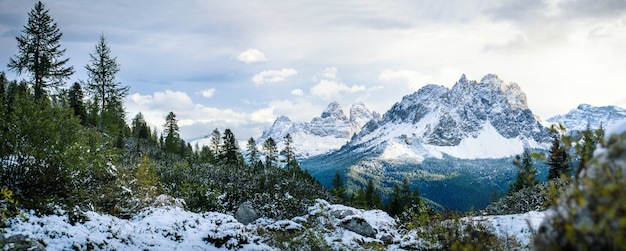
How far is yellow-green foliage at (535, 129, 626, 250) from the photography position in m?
3.59

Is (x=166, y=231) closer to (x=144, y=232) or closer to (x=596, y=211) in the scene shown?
(x=144, y=232)

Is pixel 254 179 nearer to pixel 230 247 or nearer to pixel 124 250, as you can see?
pixel 230 247

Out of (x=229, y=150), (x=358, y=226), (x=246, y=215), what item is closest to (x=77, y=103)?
(x=229, y=150)

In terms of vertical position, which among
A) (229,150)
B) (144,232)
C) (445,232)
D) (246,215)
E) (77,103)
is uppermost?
(77,103)

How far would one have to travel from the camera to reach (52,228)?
1352cm

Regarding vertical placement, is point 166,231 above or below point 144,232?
below

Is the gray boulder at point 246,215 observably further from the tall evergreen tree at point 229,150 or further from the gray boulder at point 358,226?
the tall evergreen tree at point 229,150

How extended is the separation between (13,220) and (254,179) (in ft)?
148

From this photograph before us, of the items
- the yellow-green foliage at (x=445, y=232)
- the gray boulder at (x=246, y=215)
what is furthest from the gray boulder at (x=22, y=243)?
the gray boulder at (x=246, y=215)

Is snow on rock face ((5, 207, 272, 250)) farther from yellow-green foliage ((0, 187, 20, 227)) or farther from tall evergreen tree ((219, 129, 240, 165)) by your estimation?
tall evergreen tree ((219, 129, 240, 165))

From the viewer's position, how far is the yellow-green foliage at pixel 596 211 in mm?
3590

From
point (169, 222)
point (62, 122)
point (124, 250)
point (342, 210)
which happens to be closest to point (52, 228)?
point (124, 250)

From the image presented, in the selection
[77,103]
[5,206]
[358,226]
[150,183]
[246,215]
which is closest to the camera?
[5,206]

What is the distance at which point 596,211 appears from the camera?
12.6 ft
